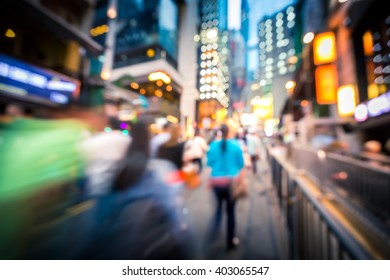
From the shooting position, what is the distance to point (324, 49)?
24.6 ft

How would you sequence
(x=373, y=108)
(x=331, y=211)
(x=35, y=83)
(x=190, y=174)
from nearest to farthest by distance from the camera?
1. (x=331, y=211)
2. (x=190, y=174)
3. (x=35, y=83)
4. (x=373, y=108)

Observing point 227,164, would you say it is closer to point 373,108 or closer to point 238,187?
point 238,187

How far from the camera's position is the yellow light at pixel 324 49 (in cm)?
747

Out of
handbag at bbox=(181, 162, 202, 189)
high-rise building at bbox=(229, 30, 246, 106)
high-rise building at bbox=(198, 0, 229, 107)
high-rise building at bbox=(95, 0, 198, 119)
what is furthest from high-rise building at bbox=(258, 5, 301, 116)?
handbag at bbox=(181, 162, 202, 189)

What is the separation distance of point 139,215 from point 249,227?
1867 mm

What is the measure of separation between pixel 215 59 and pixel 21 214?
1.70 m

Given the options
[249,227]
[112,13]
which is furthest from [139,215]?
[112,13]

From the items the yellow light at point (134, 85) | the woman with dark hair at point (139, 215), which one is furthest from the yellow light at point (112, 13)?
the woman with dark hair at point (139, 215)

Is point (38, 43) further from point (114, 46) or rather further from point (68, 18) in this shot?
point (114, 46)

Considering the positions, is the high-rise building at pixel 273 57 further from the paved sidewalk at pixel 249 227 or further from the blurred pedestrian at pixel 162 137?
the paved sidewalk at pixel 249 227

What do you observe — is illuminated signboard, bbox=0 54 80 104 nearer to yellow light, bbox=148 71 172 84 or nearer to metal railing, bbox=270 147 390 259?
yellow light, bbox=148 71 172 84

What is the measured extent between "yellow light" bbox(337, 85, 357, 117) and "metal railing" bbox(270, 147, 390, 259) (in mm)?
3545

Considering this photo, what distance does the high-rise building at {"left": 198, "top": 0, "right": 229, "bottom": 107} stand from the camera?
1.51 m
